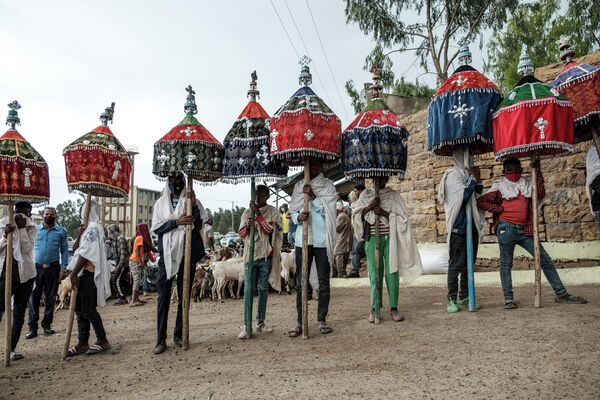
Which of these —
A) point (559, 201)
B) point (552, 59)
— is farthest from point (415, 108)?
point (552, 59)

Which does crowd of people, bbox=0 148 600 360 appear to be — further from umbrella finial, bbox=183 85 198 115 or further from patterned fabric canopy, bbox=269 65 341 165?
umbrella finial, bbox=183 85 198 115

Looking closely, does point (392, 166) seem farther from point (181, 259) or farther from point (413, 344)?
point (181, 259)

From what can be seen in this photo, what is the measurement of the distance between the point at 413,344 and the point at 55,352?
15.0ft

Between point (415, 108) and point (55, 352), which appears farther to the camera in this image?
point (415, 108)

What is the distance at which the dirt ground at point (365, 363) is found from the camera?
331 cm

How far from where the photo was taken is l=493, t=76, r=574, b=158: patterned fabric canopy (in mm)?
5148

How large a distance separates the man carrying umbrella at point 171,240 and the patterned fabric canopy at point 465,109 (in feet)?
10.8

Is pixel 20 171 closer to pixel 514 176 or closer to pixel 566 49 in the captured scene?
pixel 514 176

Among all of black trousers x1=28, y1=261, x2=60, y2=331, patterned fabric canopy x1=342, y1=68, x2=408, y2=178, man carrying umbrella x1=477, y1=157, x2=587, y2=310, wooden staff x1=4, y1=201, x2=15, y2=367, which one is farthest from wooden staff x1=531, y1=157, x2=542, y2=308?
black trousers x1=28, y1=261, x2=60, y2=331

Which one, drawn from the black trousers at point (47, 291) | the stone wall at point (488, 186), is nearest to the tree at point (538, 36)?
the stone wall at point (488, 186)

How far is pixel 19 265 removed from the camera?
556 cm

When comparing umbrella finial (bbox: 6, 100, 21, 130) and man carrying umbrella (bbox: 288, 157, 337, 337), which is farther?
umbrella finial (bbox: 6, 100, 21, 130)

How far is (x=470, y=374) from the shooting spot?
3457 mm

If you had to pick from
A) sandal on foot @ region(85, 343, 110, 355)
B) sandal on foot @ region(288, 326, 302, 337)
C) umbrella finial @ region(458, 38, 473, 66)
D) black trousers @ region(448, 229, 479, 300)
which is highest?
umbrella finial @ region(458, 38, 473, 66)
